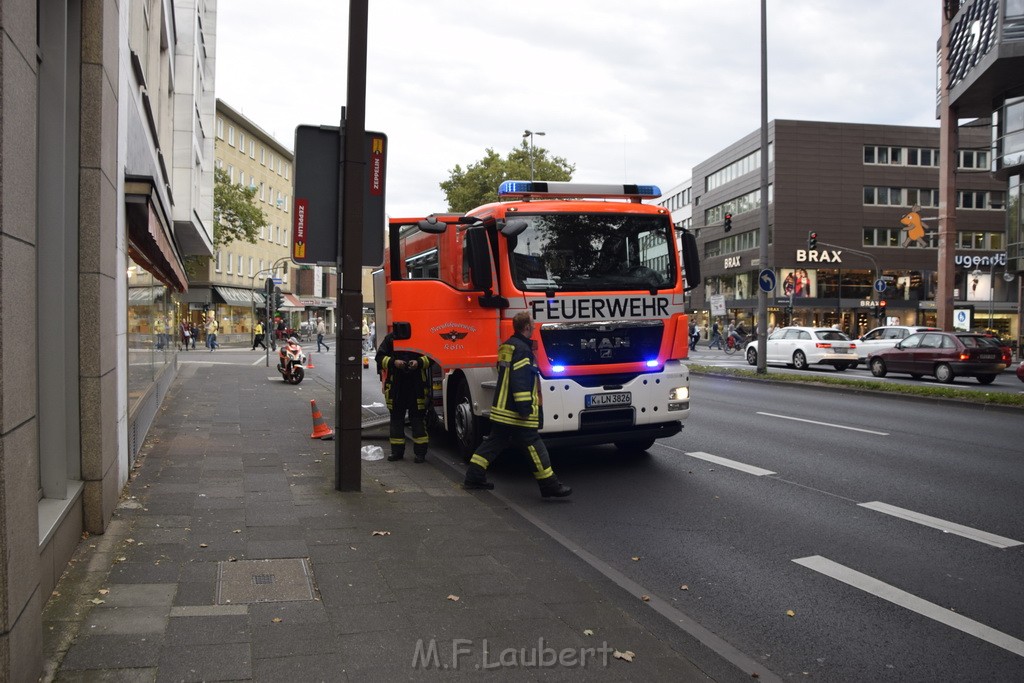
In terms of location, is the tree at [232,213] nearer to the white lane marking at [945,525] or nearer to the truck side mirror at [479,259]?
the truck side mirror at [479,259]

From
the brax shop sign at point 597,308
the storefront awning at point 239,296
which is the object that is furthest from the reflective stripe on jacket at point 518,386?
the storefront awning at point 239,296

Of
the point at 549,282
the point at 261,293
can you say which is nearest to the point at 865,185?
the point at 261,293

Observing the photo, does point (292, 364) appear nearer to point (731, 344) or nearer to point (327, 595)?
point (327, 595)

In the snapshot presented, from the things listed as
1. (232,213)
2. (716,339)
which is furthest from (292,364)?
(716,339)

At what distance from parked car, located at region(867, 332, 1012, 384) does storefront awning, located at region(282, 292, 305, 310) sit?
56550mm

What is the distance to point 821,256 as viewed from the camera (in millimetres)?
60250

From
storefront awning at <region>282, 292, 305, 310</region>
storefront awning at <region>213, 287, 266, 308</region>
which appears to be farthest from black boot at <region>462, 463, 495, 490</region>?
storefront awning at <region>282, 292, 305, 310</region>

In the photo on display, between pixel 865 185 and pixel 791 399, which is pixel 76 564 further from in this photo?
pixel 865 185

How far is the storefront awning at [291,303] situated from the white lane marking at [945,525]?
67.9 m

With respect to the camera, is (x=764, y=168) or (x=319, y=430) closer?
(x=319, y=430)

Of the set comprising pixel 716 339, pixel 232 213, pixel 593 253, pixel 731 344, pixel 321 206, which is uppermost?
pixel 232 213

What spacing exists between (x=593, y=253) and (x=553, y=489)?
276 centimetres

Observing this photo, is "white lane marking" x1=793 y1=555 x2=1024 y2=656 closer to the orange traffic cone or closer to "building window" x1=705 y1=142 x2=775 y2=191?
the orange traffic cone

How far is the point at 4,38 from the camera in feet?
8.86
